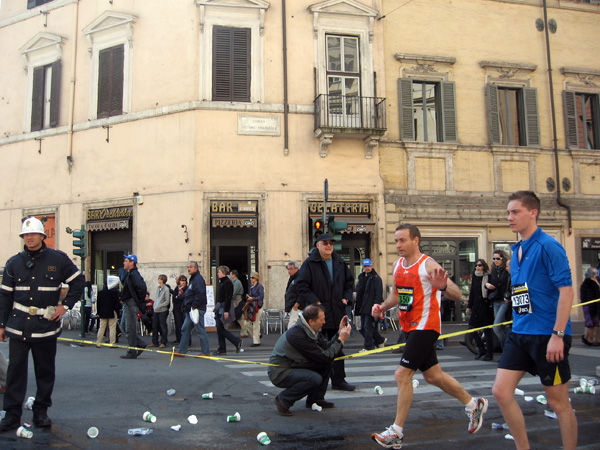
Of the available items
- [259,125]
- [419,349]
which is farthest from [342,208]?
[419,349]

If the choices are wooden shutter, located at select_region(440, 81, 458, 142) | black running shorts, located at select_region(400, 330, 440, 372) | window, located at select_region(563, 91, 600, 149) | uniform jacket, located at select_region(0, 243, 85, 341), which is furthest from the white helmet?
window, located at select_region(563, 91, 600, 149)

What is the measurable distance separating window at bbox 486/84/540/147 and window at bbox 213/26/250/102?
8101mm

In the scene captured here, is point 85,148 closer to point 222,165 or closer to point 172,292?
point 222,165

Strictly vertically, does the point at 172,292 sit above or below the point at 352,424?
above

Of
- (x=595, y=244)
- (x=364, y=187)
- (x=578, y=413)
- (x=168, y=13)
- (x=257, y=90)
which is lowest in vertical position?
(x=578, y=413)

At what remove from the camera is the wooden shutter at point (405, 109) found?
61.2 feet

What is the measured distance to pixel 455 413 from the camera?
6.07 m

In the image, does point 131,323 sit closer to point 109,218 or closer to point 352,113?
point 109,218

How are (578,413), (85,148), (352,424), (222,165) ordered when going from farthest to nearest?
(85,148) → (222,165) → (578,413) → (352,424)

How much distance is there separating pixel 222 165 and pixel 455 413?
12.4 meters

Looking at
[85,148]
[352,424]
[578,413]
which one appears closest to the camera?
[352,424]

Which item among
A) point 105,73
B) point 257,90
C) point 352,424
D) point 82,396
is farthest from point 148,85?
point 352,424

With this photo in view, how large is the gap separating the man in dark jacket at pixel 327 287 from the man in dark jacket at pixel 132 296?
17.1 ft

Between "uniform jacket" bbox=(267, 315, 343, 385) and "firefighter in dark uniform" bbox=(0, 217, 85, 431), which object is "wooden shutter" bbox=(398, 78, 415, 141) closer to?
"uniform jacket" bbox=(267, 315, 343, 385)
